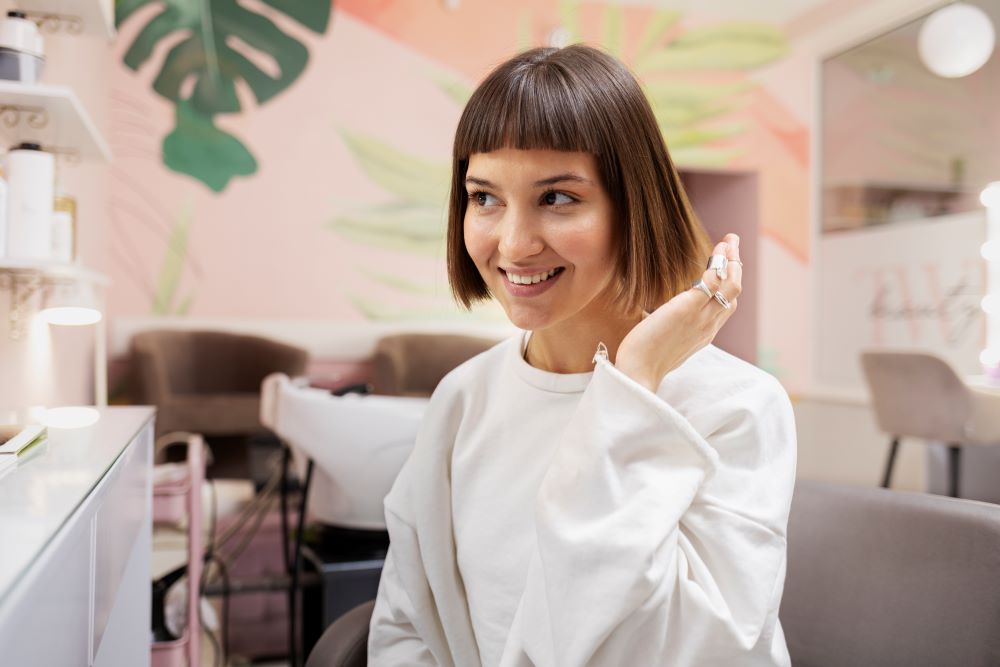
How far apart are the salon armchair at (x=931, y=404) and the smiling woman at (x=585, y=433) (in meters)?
2.98

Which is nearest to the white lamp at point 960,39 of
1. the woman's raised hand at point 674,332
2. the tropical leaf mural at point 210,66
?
the tropical leaf mural at point 210,66

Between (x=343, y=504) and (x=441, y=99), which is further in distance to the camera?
(x=441, y=99)

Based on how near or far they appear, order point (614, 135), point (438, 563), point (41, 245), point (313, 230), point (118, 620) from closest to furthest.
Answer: point (614, 135), point (438, 563), point (118, 620), point (41, 245), point (313, 230)

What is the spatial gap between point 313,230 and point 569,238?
3794mm

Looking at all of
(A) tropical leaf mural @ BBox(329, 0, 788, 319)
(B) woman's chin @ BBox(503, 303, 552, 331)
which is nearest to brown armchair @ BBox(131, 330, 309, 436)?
(A) tropical leaf mural @ BBox(329, 0, 788, 319)

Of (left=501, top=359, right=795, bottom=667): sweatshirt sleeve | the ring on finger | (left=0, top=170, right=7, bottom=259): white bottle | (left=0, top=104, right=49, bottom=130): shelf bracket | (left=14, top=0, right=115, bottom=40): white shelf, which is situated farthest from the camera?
(left=14, top=0, right=115, bottom=40): white shelf

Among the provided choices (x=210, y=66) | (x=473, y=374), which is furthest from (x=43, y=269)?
(x=210, y=66)

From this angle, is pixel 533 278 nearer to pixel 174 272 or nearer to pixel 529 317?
pixel 529 317

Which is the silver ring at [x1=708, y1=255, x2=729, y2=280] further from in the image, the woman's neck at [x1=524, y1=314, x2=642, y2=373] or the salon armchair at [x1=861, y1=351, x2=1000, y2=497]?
the salon armchair at [x1=861, y1=351, x2=1000, y2=497]

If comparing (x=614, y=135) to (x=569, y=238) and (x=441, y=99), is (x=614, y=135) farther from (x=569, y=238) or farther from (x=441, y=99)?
(x=441, y=99)

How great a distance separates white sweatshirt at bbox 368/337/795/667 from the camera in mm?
799

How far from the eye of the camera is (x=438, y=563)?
1065 millimetres

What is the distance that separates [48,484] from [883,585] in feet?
3.20

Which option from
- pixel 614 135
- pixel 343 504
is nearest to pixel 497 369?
pixel 614 135
